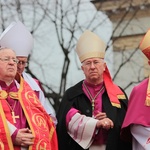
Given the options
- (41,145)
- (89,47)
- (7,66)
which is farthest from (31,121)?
(89,47)

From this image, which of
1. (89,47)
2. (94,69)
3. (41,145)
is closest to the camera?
(41,145)

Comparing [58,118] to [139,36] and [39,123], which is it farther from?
[139,36]

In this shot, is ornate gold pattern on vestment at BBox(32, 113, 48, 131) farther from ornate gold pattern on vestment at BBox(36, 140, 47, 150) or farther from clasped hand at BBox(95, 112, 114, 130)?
clasped hand at BBox(95, 112, 114, 130)

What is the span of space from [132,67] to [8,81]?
11634 mm

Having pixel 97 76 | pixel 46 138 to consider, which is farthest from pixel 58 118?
pixel 46 138

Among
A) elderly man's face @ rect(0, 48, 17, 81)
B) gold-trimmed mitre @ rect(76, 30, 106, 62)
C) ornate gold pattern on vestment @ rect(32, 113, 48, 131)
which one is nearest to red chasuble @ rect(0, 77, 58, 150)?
ornate gold pattern on vestment @ rect(32, 113, 48, 131)

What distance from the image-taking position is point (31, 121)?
588cm

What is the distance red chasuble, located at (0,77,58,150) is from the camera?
223 inches

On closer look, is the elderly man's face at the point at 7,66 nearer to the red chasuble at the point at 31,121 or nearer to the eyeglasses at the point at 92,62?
the red chasuble at the point at 31,121

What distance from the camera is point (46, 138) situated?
5.87m

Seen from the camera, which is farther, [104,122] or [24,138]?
[104,122]

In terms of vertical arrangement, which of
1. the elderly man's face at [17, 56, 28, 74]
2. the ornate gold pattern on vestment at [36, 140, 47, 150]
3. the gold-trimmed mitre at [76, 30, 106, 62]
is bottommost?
the ornate gold pattern on vestment at [36, 140, 47, 150]

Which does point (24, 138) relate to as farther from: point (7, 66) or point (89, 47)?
point (89, 47)

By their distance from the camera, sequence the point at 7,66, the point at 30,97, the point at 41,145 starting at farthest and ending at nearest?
the point at 30,97 → the point at 7,66 → the point at 41,145
